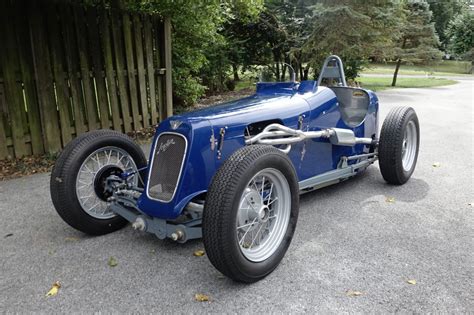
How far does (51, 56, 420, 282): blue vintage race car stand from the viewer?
106 inches

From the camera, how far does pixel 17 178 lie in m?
5.49

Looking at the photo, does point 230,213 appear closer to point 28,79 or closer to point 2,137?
point 2,137

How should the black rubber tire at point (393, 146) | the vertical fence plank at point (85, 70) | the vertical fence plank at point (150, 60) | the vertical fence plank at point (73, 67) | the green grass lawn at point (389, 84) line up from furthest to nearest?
the green grass lawn at point (389, 84) → the vertical fence plank at point (150, 60) → the vertical fence plank at point (85, 70) → the vertical fence plank at point (73, 67) → the black rubber tire at point (393, 146)

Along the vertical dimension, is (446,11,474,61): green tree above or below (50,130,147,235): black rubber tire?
above

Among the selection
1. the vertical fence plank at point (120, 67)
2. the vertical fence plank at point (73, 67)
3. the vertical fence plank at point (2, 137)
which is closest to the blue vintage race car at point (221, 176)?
the vertical fence plank at point (2, 137)

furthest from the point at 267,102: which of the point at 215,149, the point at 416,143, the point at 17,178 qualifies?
the point at 17,178

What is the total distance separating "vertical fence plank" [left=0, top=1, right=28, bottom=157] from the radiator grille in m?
3.77

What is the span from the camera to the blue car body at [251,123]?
315 centimetres

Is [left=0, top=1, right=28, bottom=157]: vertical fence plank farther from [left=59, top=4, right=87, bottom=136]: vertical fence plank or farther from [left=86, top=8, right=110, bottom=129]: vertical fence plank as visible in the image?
[left=86, top=8, right=110, bottom=129]: vertical fence plank

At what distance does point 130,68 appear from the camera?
744 centimetres

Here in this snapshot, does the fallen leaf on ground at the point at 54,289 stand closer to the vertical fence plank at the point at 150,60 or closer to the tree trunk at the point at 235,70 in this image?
the vertical fence plank at the point at 150,60

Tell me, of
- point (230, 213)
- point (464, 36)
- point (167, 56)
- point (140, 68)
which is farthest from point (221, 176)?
point (464, 36)

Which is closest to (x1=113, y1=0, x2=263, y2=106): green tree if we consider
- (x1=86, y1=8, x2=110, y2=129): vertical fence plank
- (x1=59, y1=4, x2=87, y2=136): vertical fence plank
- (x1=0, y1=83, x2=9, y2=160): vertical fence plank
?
(x1=86, y1=8, x2=110, y2=129): vertical fence plank

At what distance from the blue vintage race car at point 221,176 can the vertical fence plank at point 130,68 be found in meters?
3.86
